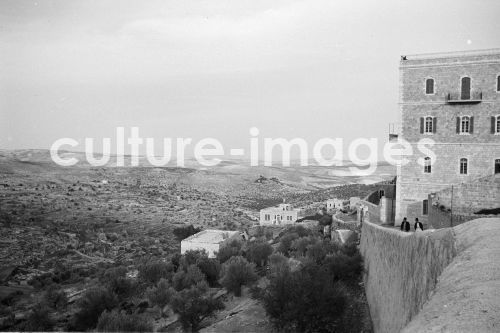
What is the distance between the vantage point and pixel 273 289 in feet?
45.6

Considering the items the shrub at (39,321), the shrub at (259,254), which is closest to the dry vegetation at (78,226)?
the shrub at (39,321)

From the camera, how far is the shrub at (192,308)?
17.4 m

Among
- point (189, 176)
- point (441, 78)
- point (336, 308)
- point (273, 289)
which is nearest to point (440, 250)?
point (336, 308)

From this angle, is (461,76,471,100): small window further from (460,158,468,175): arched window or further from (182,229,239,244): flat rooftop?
(182,229,239,244): flat rooftop

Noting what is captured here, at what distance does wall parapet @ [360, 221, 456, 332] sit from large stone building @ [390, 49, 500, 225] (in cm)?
1190

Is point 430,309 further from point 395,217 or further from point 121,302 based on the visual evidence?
point 121,302

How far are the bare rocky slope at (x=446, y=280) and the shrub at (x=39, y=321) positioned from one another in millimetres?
16415

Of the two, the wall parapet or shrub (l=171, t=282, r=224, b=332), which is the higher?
the wall parapet

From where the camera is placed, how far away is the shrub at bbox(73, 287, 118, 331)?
19.1 m

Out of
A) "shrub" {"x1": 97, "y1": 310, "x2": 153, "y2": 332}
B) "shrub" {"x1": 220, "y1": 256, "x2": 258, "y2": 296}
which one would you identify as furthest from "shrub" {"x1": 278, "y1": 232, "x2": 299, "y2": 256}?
"shrub" {"x1": 97, "y1": 310, "x2": 153, "y2": 332}

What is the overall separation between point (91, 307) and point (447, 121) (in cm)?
2000

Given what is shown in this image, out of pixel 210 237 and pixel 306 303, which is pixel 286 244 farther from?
pixel 306 303

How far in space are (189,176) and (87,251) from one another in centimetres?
6406

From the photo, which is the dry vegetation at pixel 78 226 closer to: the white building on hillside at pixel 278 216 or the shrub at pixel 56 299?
the shrub at pixel 56 299
